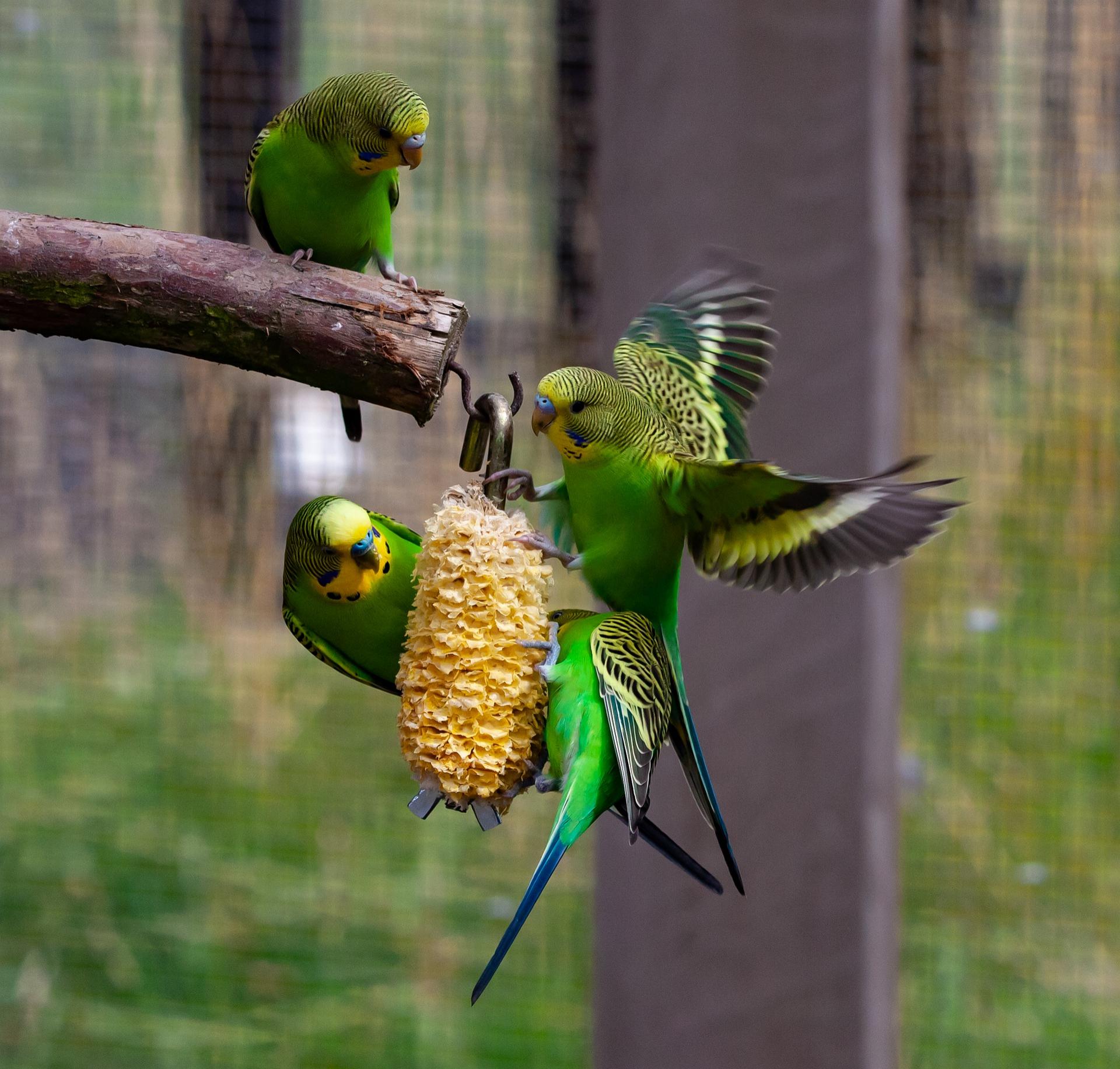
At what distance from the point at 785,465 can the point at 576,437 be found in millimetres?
368

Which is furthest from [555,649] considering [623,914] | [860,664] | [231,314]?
[623,914]

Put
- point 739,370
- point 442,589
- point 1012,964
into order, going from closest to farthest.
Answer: point 442,589
point 739,370
point 1012,964

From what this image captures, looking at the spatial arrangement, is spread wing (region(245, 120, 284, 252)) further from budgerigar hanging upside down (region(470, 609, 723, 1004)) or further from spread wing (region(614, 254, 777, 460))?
budgerigar hanging upside down (region(470, 609, 723, 1004))

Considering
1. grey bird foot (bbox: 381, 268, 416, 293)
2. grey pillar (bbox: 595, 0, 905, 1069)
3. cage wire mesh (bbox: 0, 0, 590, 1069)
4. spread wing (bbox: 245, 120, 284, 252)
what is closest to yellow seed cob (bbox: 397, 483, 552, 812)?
grey bird foot (bbox: 381, 268, 416, 293)

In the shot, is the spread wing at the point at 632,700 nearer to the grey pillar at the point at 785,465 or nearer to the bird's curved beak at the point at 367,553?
the bird's curved beak at the point at 367,553

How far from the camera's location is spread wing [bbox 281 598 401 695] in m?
0.62

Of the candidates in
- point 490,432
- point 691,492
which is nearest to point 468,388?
point 490,432

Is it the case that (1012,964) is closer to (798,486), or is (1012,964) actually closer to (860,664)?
(860,664)

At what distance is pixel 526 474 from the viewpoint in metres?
0.58

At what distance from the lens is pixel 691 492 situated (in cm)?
60

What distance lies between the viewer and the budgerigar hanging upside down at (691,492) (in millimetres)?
535

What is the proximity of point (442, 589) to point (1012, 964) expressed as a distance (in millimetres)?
1047

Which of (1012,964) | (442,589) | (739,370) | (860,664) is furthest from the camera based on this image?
(1012,964)

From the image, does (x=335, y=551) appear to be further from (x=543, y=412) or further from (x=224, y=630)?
(x=224, y=630)
